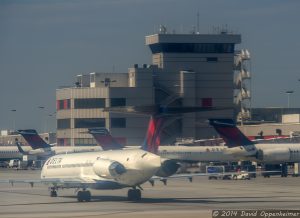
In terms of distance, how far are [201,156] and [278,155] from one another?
2404 cm

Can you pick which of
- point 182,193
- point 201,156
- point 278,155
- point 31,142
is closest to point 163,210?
point 182,193

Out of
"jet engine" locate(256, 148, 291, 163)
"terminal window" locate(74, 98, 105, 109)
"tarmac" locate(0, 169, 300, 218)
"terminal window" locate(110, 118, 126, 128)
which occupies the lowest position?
"jet engine" locate(256, 148, 291, 163)

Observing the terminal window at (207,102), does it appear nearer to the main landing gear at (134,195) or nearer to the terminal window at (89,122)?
the terminal window at (89,122)

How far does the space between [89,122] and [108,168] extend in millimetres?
124830

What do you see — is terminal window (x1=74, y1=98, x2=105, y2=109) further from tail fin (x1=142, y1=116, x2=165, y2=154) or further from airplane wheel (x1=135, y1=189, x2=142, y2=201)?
tail fin (x1=142, y1=116, x2=165, y2=154)

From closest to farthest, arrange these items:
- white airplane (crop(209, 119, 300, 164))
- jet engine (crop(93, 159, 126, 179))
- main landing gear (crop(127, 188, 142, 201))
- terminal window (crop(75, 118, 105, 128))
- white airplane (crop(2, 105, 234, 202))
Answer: white airplane (crop(2, 105, 234, 202))
jet engine (crop(93, 159, 126, 179))
main landing gear (crop(127, 188, 142, 201))
white airplane (crop(209, 119, 300, 164))
terminal window (crop(75, 118, 105, 128))

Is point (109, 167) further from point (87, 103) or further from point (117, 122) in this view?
point (87, 103)

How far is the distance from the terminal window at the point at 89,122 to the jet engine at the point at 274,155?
62946 mm

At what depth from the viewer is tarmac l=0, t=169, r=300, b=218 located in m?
61.0

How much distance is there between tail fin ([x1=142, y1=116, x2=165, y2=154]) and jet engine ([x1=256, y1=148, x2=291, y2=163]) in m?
64.4

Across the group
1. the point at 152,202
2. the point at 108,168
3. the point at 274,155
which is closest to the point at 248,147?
the point at 274,155

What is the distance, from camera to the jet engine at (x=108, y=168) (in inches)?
2840

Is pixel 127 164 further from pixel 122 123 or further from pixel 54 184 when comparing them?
pixel 122 123

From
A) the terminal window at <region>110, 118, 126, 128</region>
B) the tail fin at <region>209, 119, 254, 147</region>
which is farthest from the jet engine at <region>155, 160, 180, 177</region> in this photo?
the terminal window at <region>110, 118, 126, 128</region>
